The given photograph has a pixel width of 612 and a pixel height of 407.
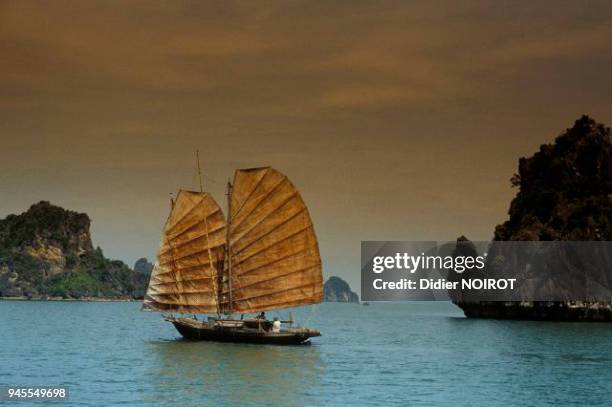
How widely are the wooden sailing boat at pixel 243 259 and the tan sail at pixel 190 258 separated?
56 millimetres

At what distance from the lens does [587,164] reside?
112250 mm

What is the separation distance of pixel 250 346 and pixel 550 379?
1750cm

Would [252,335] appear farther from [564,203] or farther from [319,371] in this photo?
[564,203]

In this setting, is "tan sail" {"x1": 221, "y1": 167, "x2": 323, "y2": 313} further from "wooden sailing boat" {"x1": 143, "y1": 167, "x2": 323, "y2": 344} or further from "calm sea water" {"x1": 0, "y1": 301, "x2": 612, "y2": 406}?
"calm sea water" {"x1": 0, "y1": 301, "x2": 612, "y2": 406}

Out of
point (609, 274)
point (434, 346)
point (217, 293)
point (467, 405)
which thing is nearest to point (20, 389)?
point (467, 405)

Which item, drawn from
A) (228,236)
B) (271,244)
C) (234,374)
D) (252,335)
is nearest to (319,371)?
(234,374)

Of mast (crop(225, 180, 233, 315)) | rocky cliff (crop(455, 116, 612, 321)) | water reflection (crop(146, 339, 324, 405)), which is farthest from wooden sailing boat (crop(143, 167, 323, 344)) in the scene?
rocky cliff (crop(455, 116, 612, 321))

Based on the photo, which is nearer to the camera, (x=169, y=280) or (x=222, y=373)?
(x=222, y=373)

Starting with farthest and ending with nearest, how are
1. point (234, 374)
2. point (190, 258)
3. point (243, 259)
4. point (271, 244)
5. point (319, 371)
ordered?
point (190, 258), point (243, 259), point (271, 244), point (319, 371), point (234, 374)

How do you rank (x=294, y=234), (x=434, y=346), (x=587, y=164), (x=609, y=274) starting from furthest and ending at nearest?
(x=587, y=164)
(x=609, y=274)
(x=434, y=346)
(x=294, y=234)

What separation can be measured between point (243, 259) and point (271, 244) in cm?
203

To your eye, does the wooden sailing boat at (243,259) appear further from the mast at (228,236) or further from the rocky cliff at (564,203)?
the rocky cliff at (564,203)

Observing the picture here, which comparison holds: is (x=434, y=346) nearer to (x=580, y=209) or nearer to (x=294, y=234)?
(x=294, y=234)

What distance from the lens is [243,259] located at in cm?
6075
